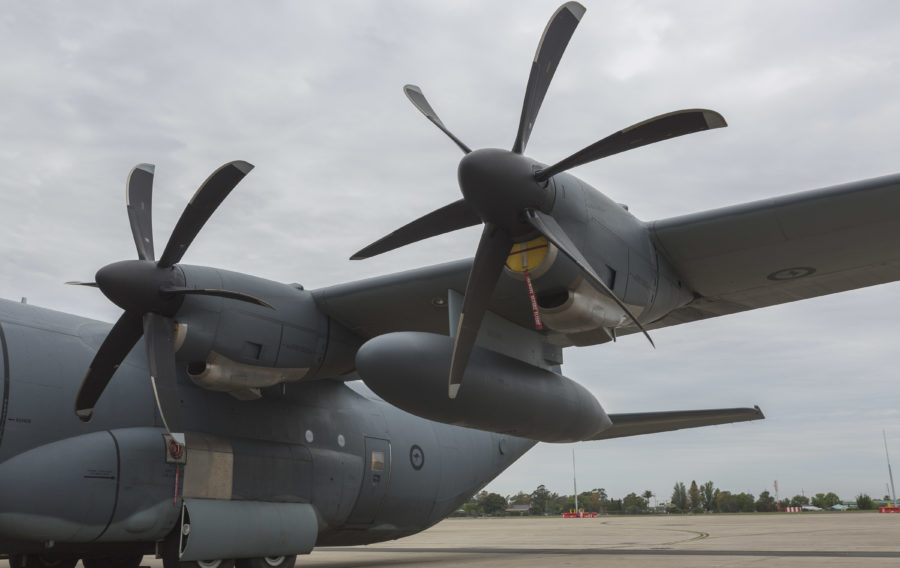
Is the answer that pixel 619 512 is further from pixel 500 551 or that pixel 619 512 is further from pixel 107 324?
pixel 107 324

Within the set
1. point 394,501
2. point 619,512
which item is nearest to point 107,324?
point 394,501

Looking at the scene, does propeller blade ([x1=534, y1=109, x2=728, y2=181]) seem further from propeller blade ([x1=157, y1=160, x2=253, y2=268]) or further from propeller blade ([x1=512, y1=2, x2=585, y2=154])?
propeller blade ([x1=157, y1=160, x2=253, y2=268])

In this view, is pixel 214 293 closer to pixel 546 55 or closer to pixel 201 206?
pixel 201 206

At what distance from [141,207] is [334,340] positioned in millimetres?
3502

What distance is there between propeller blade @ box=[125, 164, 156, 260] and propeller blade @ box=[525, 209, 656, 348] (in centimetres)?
584

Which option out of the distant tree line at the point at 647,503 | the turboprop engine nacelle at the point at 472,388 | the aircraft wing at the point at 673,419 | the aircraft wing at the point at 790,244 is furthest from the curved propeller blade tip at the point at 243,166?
the distant tree line at the point at 647,503

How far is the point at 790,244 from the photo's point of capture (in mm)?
9117

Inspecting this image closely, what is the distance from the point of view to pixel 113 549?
10.7 m

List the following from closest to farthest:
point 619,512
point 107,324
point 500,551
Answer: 1. point 107,324
2. point 500,551
3. point 619,512

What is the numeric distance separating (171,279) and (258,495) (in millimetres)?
3580

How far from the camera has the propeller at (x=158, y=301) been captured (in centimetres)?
991

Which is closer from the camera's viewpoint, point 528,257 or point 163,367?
point 528,257

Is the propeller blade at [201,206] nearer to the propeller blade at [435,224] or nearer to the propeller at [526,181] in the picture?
the propeller blade at [435,224]

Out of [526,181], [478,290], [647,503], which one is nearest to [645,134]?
[526,181]
